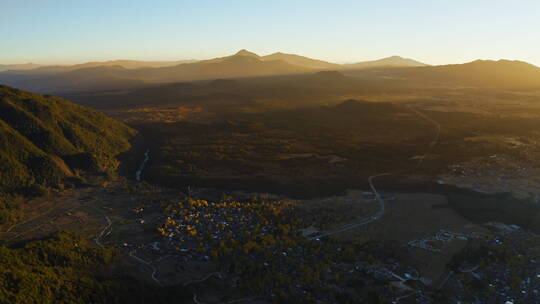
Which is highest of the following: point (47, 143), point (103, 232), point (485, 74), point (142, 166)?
point (485, 74)

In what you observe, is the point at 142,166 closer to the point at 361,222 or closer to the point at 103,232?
the point at 103,232

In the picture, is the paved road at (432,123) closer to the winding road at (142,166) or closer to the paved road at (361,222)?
the paved road at (361,222)

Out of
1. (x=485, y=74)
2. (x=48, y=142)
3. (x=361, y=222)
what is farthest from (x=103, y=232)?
(x=485, y=74)

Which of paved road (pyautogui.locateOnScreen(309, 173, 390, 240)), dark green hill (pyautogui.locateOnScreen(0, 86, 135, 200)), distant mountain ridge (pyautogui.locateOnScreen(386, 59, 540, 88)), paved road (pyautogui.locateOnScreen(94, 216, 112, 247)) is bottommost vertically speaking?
paved road (pyautogui.locateOnScreen(94, 216, 112, 247))

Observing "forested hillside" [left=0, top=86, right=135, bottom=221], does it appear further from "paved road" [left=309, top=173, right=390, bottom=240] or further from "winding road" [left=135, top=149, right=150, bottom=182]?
"paved road" [left=309, top=173, right=390, bottom=240]

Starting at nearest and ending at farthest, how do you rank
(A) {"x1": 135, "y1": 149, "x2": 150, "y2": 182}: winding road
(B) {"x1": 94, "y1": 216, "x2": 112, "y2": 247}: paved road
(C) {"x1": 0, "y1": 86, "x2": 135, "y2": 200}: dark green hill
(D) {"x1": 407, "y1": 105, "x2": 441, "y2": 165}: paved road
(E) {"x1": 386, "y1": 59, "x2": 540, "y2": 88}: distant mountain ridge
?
(B) {"x1": 94, "y1": 216, "x2": 112, "y2": 247}: paved road < (C) {"x1": 0, "y1": 86, "x2": 135, "y2": 200}: dark green hill < (A) {"x1": 135, "y1": 149, "x2": 150, "y2": 182}: winding road < (D) {"x1": 407, "y1": 105, "x2": 441, "y2": 165}: paved road < (E) {"x1": 386, "y1": 59, "x2": 540, "y2": 88}: distant mountain ridge

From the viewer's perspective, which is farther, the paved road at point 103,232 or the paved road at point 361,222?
the paved road at point 361,222

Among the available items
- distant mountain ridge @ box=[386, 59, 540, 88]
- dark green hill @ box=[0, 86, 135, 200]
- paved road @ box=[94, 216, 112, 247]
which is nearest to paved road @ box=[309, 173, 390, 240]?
paved road @ box=[94, 216, 112, 247]

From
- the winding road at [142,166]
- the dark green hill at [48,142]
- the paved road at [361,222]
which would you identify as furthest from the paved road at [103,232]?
the paved road at [361,222]

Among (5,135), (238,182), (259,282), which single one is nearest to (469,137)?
(238,182)

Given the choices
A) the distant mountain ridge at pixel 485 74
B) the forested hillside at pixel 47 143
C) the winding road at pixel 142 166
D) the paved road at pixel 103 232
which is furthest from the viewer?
the distant mountain ridge at pixel 485 74
